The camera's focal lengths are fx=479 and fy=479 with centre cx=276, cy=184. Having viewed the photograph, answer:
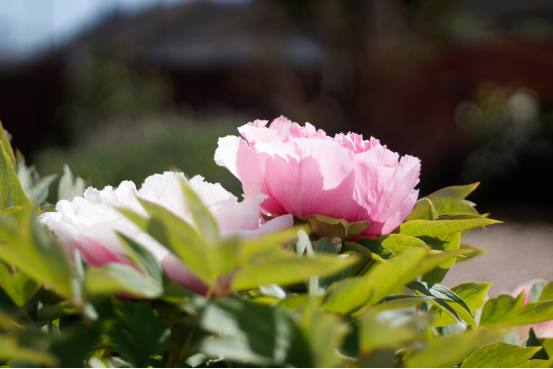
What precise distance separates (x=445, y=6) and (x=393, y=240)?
28.6 ft

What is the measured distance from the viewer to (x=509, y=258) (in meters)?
4.47

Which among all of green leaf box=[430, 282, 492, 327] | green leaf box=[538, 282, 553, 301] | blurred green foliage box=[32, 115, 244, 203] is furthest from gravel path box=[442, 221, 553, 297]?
green leaf box=[430, 282, 492, 327]

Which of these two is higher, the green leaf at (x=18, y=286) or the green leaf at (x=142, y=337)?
the green leaf at (x=18, y=286)

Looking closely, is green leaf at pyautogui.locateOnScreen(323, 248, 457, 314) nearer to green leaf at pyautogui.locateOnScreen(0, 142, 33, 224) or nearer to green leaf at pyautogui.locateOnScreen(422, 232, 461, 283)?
green leaf at pyautogui.locateOnScreen(422, 232, 461, 283)

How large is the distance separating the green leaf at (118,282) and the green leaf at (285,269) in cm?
4

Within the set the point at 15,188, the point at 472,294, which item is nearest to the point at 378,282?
the point at 472,294

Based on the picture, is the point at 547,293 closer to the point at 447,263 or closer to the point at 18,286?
the point at 447,263

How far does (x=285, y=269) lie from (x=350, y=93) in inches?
322

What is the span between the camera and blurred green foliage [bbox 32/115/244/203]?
345 centimetres

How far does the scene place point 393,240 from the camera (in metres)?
0.38

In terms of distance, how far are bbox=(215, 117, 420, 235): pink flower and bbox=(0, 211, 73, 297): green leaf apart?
18 cm

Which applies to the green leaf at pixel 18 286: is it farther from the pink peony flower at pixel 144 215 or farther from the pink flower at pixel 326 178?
the pink flower at pixel 326 178

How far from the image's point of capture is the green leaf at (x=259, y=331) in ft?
0.73

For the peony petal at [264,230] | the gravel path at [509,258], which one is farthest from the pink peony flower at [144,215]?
the gravel path at [509,258]
